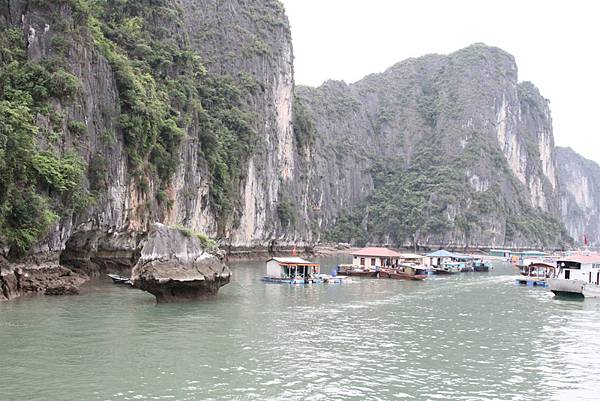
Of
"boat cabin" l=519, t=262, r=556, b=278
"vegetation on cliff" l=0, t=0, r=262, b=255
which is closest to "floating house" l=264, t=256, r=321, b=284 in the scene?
"vegetation on cliff" l=0, t=0, r=262, b=255

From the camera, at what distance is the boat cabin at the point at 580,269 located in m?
38.4

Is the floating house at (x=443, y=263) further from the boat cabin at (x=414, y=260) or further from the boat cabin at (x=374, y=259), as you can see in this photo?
the boat cabin at (x=374, y=259)

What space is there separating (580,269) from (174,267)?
1017 inches

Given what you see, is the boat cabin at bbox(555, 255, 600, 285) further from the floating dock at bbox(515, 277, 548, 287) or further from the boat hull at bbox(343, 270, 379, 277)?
the boat hull at bbox(343, 270, 379, 277)

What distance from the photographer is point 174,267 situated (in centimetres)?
2628

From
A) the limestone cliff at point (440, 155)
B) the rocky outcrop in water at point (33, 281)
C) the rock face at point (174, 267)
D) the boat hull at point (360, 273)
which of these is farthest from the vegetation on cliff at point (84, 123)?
the limestone cliff at point (440, 155)

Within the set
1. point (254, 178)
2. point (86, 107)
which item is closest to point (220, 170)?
point (254, 178)

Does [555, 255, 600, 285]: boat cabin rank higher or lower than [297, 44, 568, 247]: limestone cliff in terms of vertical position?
lower

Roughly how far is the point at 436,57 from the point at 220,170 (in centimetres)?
13377

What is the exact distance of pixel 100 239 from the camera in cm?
3828

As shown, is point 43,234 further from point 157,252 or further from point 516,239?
point 516,239

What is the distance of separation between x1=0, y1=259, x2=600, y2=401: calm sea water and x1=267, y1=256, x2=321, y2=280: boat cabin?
38.0ft

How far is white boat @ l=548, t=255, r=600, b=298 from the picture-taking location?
3647 cm

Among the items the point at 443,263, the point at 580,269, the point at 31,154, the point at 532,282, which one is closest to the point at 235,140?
the point at 443,263
